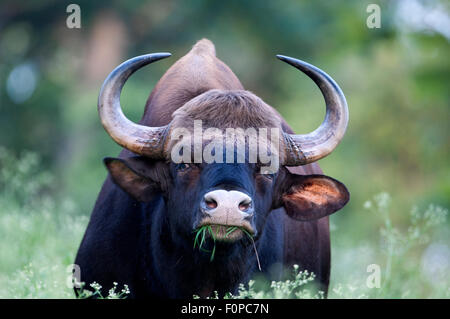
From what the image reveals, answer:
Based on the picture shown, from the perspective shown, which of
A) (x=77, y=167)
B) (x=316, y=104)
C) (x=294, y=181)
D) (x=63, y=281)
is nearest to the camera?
(x=294, y=181)

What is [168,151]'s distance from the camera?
714 cm

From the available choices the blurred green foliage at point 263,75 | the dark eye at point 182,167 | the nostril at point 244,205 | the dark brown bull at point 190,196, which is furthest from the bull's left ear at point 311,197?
the blurred green foliage at point 263,75

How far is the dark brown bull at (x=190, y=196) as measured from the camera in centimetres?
675

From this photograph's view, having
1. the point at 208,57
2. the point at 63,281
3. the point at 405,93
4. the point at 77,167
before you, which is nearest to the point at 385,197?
the point at 208,57

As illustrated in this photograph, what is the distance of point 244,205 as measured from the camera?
6.30m

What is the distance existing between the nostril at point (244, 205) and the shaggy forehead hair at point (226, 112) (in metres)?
0.85

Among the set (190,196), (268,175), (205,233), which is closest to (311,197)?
(268,175)

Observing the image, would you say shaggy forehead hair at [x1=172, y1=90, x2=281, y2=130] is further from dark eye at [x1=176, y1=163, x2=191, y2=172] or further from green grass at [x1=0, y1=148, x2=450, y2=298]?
green grass at [x1=0, y1=148, x2=450, y2=298]

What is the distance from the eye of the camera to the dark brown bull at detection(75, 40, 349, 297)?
6.75 metres

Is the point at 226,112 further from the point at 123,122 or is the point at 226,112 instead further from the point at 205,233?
the point at 205,233

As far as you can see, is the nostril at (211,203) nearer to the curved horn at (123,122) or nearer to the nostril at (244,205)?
the nostril at (244,205)

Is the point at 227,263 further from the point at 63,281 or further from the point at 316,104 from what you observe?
the point at 316,104

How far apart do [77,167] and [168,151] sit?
1951cm

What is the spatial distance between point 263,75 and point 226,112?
28.5 meters
